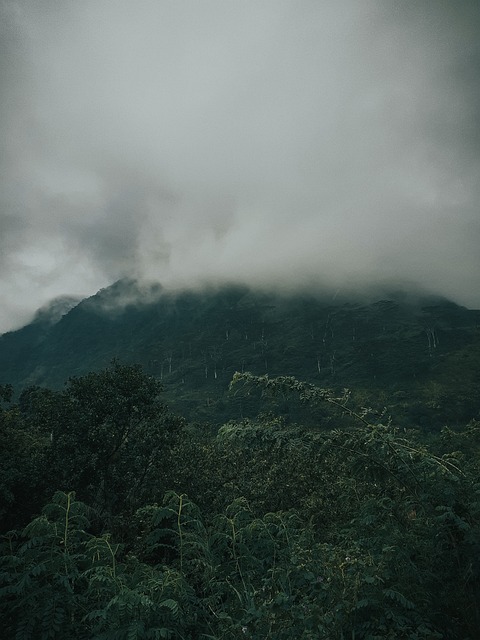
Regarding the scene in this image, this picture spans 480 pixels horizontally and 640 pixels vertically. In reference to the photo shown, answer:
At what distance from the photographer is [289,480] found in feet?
62.1

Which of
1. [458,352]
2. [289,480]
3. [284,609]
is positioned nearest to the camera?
[284,609]

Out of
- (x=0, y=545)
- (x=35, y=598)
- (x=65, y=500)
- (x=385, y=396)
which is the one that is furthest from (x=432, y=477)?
(x=385, y=396)

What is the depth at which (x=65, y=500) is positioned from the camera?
21.1ft

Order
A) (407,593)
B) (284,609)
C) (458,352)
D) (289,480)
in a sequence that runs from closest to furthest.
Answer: (284,609) < (407,593) < (289,480) < (458,352)

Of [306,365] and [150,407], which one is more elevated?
[150,407]

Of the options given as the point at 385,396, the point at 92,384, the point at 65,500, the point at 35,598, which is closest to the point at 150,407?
the point at 92,384

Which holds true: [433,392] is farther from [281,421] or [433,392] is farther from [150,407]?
[281,421]

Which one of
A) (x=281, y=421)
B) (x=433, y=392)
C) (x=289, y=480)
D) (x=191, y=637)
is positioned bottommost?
(x=433, y=392)

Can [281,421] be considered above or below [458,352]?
above

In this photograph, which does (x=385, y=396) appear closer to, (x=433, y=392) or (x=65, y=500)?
(x=433, y=392)

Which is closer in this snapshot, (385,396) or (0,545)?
(0,545)

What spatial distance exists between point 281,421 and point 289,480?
1375cm

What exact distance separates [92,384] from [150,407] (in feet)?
11.3

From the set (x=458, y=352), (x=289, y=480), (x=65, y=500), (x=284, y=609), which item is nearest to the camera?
(x=284, y=609)
